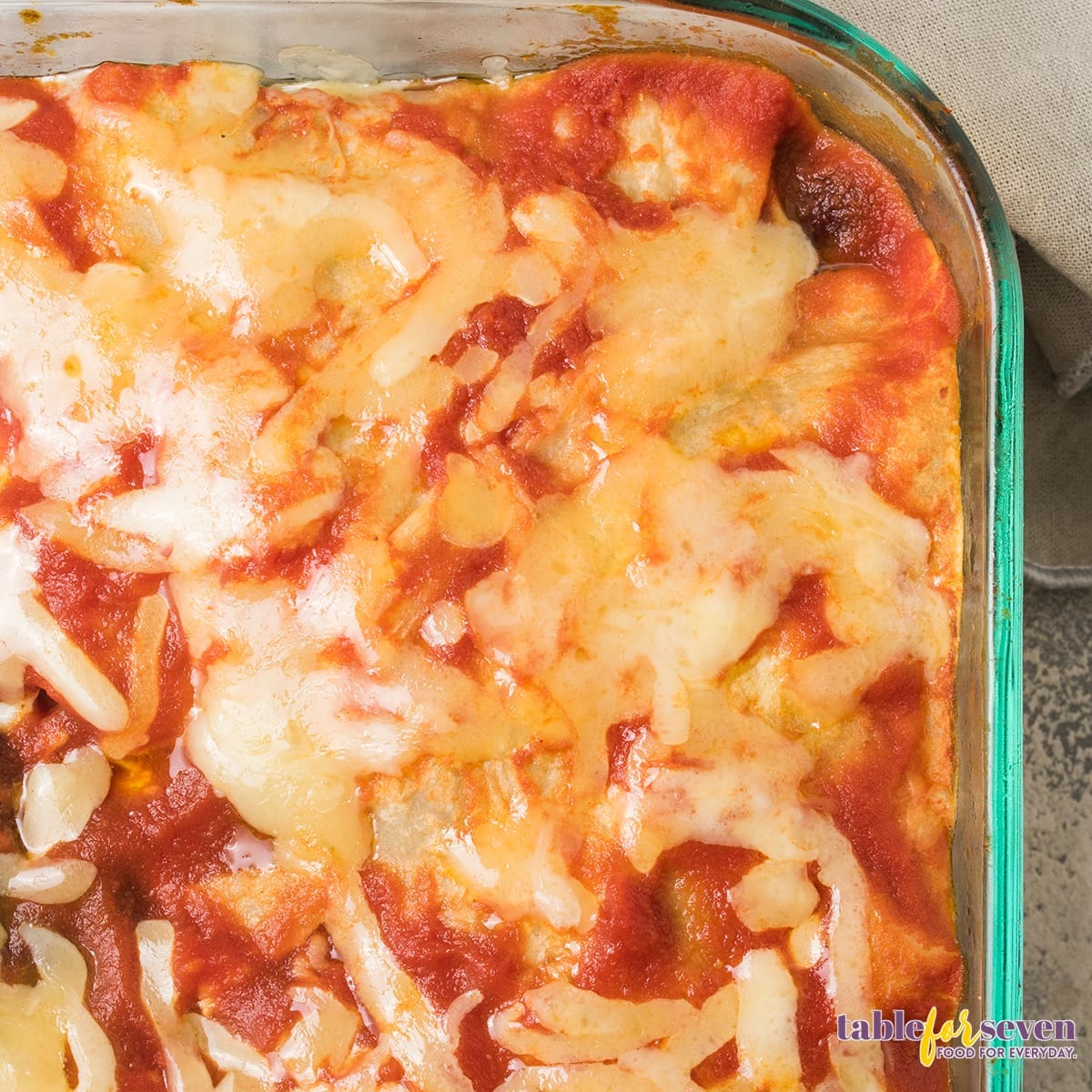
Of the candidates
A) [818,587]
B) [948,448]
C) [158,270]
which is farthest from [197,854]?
[948,448]

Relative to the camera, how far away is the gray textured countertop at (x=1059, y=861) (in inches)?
78.9

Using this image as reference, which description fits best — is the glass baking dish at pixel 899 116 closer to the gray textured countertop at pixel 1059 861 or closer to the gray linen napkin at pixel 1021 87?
the gray linen napkin at pixel 1021 87

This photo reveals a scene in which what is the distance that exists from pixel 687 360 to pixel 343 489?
0.48 m

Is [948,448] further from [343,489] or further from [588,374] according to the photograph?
[343,489]

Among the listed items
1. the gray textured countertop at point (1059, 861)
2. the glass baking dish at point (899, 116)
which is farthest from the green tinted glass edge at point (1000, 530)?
the gray textured countertop at point (1059, 861)

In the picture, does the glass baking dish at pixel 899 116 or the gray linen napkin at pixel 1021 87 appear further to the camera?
the gray linen napkin at pixel 1021 87

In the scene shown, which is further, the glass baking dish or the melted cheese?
the glass baking dish

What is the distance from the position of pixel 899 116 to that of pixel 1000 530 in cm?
61

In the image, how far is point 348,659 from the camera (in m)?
1.36

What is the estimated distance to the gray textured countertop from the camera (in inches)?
78.9
